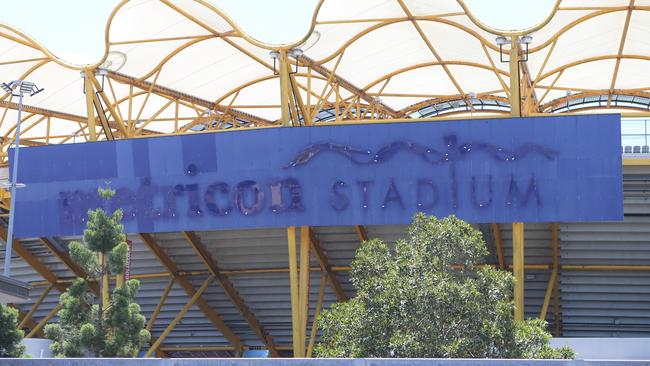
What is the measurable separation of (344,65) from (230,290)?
996cm

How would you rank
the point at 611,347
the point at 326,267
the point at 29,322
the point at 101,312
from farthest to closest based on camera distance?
the point at 29,322, the point at 326,267, the point at 611,347, the point at 101,312

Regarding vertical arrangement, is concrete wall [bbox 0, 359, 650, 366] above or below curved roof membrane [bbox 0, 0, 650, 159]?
below

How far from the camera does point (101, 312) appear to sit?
31.2 metres

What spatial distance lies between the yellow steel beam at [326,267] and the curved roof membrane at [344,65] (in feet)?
15.0

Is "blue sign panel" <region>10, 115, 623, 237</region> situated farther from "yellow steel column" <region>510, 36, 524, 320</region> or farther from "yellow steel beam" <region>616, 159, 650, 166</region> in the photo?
"yellow steel beam" <region>616, 159, 650, 166</region>

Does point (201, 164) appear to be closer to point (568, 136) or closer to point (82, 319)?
point (82, 319)

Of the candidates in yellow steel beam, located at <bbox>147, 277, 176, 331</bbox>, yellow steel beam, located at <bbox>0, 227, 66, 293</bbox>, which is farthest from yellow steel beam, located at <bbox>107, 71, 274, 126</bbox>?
yellow steel beam, located at <bbox>0, 227, 66, 293</bbox>

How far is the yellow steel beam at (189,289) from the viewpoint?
42.4 metres

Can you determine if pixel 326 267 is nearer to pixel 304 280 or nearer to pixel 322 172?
pixel 304 280

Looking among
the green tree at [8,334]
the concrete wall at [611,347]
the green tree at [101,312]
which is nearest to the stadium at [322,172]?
the green tree at [101,312]

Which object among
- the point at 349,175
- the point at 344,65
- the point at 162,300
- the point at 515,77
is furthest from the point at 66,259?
the point at 515,77

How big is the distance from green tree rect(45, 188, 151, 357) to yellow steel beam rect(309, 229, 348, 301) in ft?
34.0

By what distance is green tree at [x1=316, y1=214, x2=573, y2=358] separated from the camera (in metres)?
26.8

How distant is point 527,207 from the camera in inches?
1412
